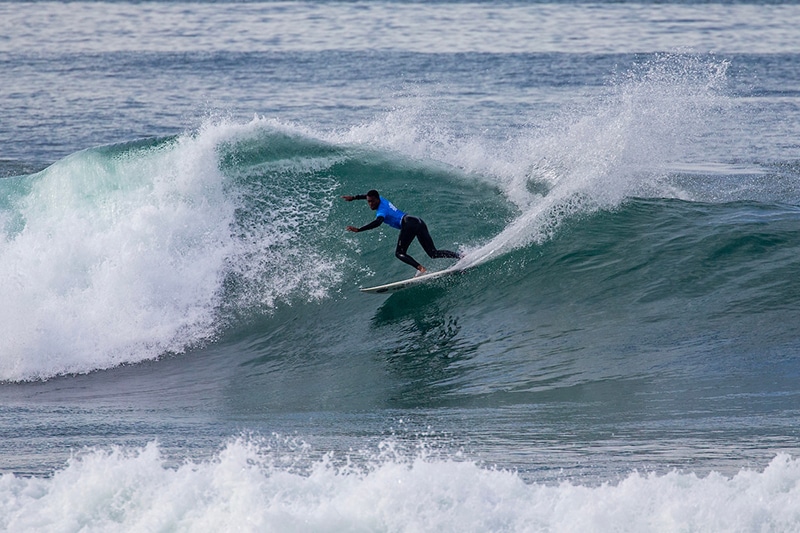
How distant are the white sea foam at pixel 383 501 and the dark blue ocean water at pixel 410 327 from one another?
0.8 inches

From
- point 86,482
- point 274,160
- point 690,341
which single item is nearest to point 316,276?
point 274,160

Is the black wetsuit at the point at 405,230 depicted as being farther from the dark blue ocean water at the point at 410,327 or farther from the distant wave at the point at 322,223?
the distant wave at the point at 322,223

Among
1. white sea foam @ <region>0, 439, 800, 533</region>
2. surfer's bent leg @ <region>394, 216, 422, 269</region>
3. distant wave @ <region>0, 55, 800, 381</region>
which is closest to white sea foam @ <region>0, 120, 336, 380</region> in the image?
distant wave @ <region>0, 55, 800, 381</region>

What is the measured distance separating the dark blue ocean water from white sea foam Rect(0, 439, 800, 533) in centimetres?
2

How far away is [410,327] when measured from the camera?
1270cm

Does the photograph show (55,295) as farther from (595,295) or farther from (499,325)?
(595,295)

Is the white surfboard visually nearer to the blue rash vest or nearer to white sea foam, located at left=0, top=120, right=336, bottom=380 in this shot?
the blue rash vest

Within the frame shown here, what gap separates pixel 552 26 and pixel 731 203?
31248mm

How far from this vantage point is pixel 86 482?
6.68m

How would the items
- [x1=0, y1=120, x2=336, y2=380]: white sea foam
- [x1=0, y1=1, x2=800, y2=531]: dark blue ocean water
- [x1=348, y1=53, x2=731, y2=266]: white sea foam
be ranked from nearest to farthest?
[x1=0, y1=1, x2=800, y2=531]: dark blue ocean water
[x1=0, y1=120, x2=336, y2=380]: white sea foam
[x1=348, y1=53, x2=731, y2=266]: white sea foam

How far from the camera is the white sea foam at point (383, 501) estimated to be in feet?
20.5

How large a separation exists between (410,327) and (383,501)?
637 centimetres

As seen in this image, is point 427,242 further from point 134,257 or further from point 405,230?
point 134,257

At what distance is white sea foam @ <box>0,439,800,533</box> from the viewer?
6254mm
